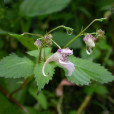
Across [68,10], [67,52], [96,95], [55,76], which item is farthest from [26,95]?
[68,10]

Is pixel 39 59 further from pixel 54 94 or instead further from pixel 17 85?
pixel 54 94

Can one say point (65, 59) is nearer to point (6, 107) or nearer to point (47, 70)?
point (47, 70)

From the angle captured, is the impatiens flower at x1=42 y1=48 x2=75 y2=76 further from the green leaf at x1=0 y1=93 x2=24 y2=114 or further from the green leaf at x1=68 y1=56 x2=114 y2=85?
the green leaf at x1=0 y1=93 x2=24 y2=114

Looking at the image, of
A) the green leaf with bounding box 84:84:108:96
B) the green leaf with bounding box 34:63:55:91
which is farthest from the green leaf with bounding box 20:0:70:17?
the green leaf with bounding box 34:63:55:91

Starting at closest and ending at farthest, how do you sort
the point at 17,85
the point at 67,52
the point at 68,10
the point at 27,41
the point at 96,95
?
1. the point at 67,52
2. the point at 27,41
3. the point at 17,85
4. the point at 96,95
5. the point at 68,10

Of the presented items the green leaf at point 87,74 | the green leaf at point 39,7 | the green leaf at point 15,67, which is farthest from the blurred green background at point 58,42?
the green leaf at point 87,74

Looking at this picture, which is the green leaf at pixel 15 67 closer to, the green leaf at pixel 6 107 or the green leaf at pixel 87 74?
the green leaf at pixel 87 74
